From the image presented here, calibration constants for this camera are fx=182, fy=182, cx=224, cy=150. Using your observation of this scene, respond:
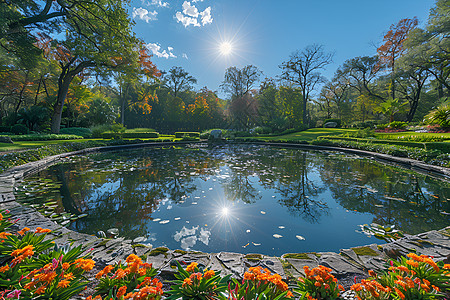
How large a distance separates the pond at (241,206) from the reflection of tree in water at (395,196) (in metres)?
0.02

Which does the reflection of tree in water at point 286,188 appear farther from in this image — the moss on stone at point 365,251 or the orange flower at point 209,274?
the orange flower at point 209,274

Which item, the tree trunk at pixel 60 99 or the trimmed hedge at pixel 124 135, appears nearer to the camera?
the tree trunk at pixel 60 99

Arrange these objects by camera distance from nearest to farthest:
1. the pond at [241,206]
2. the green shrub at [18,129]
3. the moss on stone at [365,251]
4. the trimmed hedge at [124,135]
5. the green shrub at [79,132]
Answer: the moss on stone at [365,251] < the pond at [241,206] < the green shrub at [18,129] < the trimmed hedge at [124,135] < the green shrub at [79,132]

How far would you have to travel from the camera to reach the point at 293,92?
2775cm

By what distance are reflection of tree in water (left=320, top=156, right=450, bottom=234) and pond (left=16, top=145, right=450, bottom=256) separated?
0.8 inches

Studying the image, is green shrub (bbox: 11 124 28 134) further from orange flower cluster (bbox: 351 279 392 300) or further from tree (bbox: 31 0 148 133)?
orange flower cluster (bbox: 351 279 392 300)

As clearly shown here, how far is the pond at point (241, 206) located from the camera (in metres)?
2.81

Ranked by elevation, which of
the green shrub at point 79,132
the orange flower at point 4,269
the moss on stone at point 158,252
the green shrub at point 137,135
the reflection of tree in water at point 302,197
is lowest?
the reflection of tree in water at point 302,197

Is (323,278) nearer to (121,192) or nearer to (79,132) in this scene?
(121,192)

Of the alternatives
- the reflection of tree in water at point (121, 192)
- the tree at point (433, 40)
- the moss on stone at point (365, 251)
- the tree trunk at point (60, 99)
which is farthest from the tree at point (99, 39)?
the tree at point (433, 40)

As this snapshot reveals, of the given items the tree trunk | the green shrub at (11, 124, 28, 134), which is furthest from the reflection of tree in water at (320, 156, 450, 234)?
the green shrub at (11, 124, 28, 134)

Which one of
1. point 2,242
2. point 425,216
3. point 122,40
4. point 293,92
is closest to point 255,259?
point 2,242

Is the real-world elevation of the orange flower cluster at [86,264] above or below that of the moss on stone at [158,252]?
above

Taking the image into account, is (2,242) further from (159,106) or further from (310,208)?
(159,106)
